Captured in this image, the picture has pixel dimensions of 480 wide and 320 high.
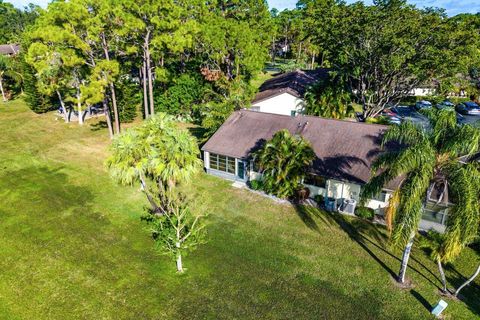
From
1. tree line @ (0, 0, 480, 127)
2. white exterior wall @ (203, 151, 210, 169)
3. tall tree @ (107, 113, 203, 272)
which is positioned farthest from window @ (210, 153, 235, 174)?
tall tree @ (107, 113, 203, 272)

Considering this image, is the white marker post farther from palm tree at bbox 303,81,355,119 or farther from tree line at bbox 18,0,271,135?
palm tree at bbox 303,81,355,119

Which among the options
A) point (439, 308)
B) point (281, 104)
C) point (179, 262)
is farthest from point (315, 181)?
point (281, 104)

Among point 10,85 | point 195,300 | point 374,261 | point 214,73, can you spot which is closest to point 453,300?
point 374,261

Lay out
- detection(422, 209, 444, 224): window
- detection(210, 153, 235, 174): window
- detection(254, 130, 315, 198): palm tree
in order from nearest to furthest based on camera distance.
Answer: detection(422, 209, 444, 224): window < detection(254, 130, 315, 198): palm tree < detection(210, 153, 235, 174): window

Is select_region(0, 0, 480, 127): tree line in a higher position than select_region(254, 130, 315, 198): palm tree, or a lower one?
higher

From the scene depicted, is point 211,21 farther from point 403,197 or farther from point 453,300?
point 453,300

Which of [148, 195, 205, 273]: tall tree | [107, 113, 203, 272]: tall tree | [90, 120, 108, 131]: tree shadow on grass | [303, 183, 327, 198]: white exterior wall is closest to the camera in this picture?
[148, 195, 205, 273]: tall tree

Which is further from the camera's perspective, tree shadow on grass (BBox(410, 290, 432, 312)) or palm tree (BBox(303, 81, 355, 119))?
palm tree (BBox(303, 81, 355, 119))

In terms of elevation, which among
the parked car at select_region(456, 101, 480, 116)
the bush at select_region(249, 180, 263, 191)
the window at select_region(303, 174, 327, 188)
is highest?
the parked car at select_region(456, 101, 480, 116)
